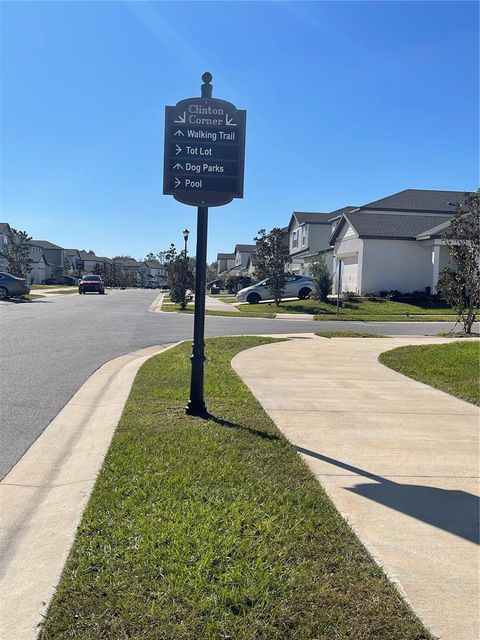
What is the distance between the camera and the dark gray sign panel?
237 inches

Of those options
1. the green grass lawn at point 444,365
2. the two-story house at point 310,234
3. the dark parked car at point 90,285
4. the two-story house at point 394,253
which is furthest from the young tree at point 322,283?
the dark parked car at point 90,285

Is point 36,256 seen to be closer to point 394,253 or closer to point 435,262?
A: point 394,253

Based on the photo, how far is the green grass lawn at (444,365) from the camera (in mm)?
8247

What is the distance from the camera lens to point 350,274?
3516 centimetres

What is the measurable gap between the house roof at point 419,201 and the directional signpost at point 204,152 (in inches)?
1371

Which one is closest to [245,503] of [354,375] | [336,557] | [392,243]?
[336,557]

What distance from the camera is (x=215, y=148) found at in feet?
19.9

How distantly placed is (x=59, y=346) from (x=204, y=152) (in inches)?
310

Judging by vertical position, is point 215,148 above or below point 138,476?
above

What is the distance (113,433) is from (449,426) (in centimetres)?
359

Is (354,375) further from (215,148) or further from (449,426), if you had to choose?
(215,148)

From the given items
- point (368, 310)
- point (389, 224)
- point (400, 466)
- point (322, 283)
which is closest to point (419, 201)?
point (389, 224)

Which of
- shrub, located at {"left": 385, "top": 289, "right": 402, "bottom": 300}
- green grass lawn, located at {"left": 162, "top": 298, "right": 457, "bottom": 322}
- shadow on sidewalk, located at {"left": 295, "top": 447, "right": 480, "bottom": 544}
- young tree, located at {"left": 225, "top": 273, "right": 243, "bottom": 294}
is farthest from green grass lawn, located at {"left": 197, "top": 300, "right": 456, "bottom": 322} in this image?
young tree, located at {"left": 225, "top": 273, "right": 243, "bottom": 294}

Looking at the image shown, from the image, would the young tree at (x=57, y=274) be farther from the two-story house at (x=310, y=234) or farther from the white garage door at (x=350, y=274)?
the white garage door at (x=350, y=274)
